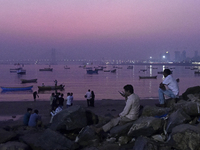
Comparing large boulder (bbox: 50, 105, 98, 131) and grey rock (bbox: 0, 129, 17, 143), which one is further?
large boulder (bbox: 50, 105, 98, 131)

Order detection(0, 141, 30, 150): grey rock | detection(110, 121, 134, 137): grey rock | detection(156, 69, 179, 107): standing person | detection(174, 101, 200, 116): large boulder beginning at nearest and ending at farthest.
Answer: detection(0, 141, 30, 150): grey rock, detection(110, 121, 134, 137): grey rock, detection(174, 101, 200, 116): large boulder, detection(156, 69, 179, 107): standing person

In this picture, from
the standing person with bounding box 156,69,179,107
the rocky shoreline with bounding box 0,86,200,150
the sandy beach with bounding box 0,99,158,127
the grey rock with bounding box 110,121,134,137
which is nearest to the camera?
the rocky shoreline with bounding box 0,86,200,150

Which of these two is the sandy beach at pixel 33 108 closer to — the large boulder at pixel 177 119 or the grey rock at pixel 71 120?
the grey rock at pixel 71 120

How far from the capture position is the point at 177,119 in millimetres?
6914

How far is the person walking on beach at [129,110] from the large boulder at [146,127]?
0.36 m

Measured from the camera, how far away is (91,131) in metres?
7.41

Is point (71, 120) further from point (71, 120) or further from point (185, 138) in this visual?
point (185, 138)

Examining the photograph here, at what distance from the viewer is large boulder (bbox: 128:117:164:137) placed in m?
6.71

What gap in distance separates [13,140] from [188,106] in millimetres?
5448

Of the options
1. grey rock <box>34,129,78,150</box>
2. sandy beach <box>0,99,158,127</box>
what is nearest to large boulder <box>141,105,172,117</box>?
grey rock <box>34,129,78,150</box>

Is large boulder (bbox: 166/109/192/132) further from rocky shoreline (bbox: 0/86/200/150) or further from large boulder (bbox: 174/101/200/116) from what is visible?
large boulder (bbox: 174/101/200/116)

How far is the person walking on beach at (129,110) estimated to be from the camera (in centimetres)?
698

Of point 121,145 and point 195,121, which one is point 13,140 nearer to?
point 121,145

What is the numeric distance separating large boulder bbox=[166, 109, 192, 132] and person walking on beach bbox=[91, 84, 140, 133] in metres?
0.94
